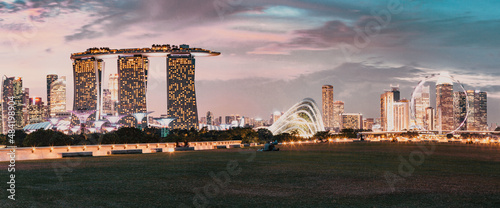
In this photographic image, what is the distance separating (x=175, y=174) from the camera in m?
22.3

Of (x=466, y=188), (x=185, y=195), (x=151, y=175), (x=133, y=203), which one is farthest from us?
(x=151, y=175)

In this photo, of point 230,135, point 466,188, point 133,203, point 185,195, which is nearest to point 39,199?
point 133,203

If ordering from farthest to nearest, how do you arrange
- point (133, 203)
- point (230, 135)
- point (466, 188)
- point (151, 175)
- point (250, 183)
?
point (230, 135) → point (151, 175) → point (250, 183) → point (466, 188) → point (133, 203)

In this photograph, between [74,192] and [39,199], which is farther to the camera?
[74,192]

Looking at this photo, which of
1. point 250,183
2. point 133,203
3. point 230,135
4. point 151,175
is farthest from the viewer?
point 230,135

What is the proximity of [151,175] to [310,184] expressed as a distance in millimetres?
6868

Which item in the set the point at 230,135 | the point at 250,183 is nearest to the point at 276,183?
the point at 250,183

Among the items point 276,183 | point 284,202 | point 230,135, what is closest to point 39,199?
point 284,202

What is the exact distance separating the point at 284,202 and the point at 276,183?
4645 mm

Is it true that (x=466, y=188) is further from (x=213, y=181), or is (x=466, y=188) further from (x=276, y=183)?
(x=213, y=181)

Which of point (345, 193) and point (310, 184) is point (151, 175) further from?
point (345, 193)

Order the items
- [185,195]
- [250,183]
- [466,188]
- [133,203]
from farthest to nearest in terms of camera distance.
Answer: [250,183]
[466,188]
[185,195]
[133,203]

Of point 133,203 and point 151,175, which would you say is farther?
point 151,175

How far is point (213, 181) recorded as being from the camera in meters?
19.3
